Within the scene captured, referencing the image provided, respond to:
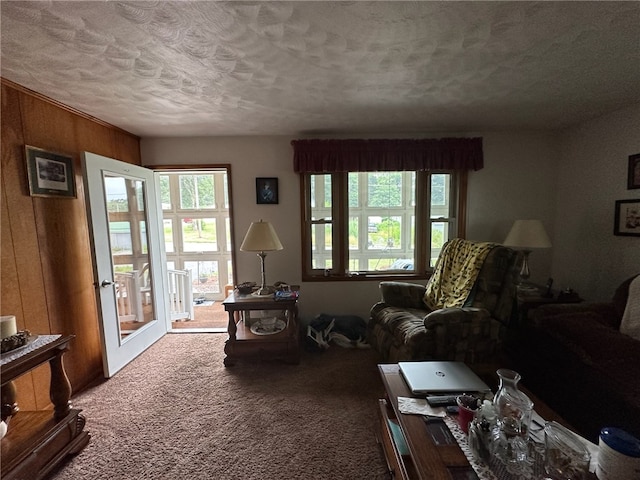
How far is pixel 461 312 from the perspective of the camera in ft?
6.32

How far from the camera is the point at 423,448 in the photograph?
1.02m

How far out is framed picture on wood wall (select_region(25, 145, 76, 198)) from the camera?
6.02 ft

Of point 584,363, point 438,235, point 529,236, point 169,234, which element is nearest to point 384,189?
point 438,235

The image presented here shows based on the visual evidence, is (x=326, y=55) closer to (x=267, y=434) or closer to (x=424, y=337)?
(x=424, y=337)

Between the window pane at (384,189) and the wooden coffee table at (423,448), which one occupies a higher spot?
the window pane at (384,189)

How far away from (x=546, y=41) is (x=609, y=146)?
1.84 metres

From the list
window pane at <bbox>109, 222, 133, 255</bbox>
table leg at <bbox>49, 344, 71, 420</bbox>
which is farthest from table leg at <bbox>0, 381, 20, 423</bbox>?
window pane at <bbox>109, 222, 133, 255</bbox>

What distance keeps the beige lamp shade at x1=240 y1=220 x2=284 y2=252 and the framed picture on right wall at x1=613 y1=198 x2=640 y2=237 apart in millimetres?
2958

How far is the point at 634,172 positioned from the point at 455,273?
1.66 m

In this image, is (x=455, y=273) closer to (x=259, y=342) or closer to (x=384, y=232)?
(x=384, y=232)

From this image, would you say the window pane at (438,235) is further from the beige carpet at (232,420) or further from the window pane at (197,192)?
the window pane at (197,192)

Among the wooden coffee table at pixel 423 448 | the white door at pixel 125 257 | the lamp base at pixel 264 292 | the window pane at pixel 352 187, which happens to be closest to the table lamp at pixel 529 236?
the window pane at pixel 352 187

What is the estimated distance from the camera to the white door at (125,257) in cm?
220

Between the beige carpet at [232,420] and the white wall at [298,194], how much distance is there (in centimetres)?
76
